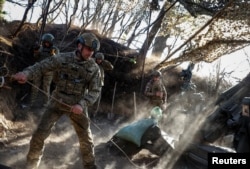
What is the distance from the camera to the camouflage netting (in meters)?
9.85

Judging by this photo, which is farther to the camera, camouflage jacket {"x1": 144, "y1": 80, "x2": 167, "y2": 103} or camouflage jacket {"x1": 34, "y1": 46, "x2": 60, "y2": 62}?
camouflage jacket {"x1": 144, "y1": 80, "x2": 167, "y2": 103}

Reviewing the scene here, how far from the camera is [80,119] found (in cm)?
480

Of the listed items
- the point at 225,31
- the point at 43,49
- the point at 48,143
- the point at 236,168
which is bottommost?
the point at 48,143

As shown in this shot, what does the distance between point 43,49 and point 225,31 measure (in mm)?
5391

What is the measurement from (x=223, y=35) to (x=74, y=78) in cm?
695

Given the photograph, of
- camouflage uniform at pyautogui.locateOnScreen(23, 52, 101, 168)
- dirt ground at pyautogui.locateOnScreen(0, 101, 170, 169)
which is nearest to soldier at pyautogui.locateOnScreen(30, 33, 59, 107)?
dirt ground at pyautogui.locateOnScreen(0, 101, 170, 169)

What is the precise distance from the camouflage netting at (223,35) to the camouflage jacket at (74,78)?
645cm

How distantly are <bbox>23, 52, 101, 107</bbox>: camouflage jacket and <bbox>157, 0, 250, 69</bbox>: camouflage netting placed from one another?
6.45m

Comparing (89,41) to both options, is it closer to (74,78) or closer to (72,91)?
(74,78)

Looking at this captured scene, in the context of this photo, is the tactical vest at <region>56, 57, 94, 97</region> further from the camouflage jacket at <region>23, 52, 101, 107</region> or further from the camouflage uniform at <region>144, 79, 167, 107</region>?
the camouflage uniform at <region>144, 79, 167, 107</region>

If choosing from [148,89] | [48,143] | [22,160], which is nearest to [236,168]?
[22,160]

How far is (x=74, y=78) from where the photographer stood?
15.6ft

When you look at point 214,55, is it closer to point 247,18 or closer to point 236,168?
point 247,18

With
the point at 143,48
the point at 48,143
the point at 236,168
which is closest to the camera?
the point at 236,168
